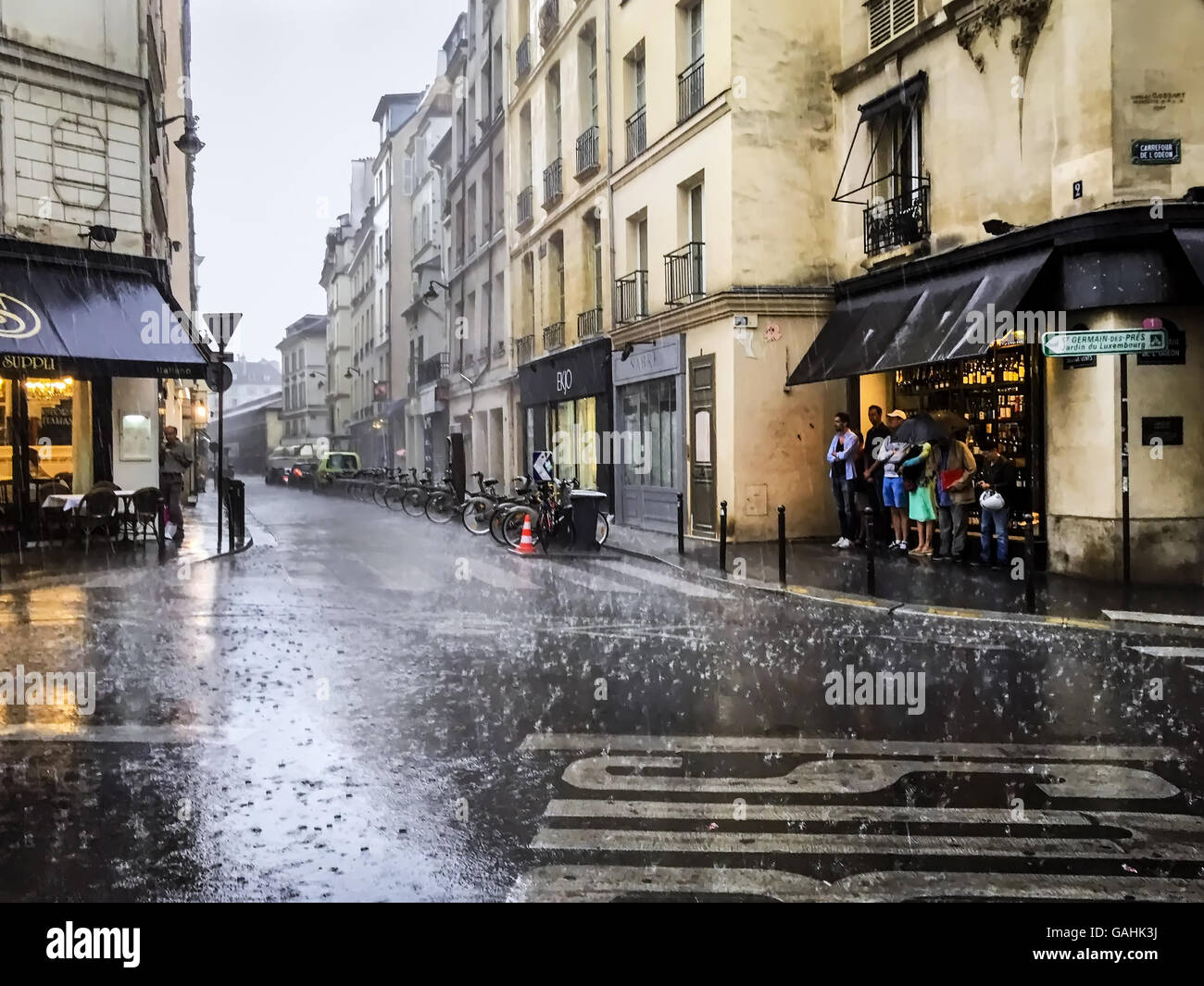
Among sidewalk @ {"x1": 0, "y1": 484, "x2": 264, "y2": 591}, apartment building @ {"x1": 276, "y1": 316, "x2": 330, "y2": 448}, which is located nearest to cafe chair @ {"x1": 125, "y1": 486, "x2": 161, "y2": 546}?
sidewalk @ {"x1": 0, "y1": 484, "x2": 264, "y2": 591}

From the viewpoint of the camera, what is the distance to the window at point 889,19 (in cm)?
1574

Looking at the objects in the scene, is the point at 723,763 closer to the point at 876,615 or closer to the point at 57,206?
the point at 876,615

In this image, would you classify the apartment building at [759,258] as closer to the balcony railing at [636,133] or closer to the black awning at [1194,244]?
the balcony railing at [636,133]

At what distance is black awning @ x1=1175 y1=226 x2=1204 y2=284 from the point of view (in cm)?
1120

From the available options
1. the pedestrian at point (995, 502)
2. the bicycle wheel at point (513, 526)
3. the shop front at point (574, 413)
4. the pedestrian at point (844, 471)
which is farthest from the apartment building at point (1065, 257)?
the shop front at point (574, 413)

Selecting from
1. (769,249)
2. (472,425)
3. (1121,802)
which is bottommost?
(1121,802)

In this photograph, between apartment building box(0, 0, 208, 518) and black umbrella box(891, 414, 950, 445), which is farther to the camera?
apartment building box(0, 0, 208, 518)

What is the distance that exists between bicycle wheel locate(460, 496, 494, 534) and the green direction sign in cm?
1157

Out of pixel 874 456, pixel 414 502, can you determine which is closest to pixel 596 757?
pixel 874 456

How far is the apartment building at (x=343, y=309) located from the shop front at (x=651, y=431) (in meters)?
45.0

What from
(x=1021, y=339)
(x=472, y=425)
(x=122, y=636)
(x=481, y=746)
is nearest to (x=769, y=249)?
(x=1021, y=339)

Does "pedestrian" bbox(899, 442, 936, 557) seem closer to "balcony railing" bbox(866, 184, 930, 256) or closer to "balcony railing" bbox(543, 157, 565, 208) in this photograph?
"balcony railing" bbox(866, 184, 930, 256)
